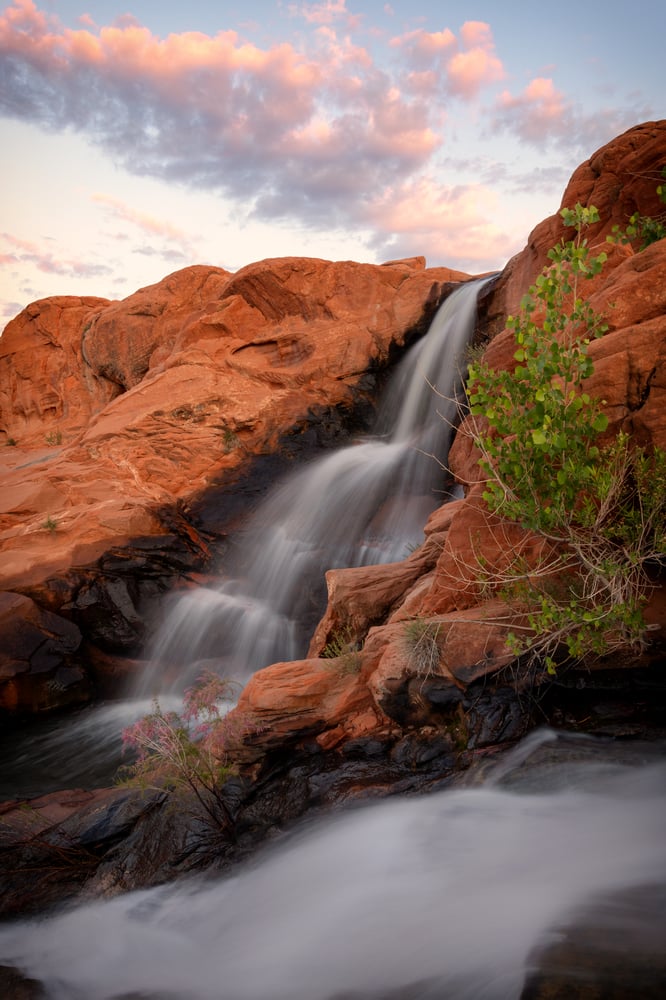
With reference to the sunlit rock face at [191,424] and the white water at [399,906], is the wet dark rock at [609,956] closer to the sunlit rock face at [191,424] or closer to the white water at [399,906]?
the white water at [399,906]

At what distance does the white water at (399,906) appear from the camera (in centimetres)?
312

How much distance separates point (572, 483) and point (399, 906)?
2.91 m

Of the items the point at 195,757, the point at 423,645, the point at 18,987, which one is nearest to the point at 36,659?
the point at 195,757

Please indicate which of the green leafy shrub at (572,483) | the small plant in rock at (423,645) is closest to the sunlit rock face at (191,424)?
the small plant in rock at (423,645)

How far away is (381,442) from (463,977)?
1126cm

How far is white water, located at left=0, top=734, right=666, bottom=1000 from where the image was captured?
10.2ft

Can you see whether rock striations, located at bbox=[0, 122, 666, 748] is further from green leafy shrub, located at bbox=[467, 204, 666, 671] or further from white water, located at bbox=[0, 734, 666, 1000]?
white water, located at bbox=[0, 734, 666, 1000]

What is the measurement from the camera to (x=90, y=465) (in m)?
13.2

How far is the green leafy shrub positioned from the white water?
98 centimetres

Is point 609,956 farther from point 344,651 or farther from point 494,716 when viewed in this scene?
point 344,651

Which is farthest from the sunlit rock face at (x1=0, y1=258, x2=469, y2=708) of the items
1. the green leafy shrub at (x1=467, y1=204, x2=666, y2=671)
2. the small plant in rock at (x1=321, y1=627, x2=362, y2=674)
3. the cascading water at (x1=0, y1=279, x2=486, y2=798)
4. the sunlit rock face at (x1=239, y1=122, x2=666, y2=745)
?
the green leafy shrub at (x1=467, y1=204, x2=666, y2=671)

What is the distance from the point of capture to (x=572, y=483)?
4438 mm

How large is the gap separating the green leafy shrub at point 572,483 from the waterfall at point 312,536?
13.9 feet

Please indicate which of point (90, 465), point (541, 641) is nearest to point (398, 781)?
point (541, 641)
